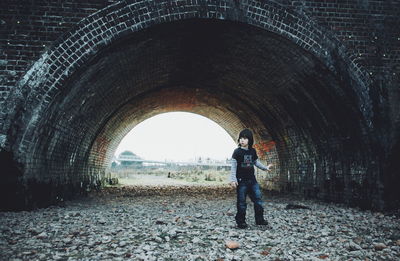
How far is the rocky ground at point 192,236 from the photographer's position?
4547 mm

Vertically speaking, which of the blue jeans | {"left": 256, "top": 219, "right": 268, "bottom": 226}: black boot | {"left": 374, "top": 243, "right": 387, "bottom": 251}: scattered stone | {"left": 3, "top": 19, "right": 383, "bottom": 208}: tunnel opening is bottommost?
{"left": 374, "top": 243, "right": 387, "bottom": 251}: scattered stone

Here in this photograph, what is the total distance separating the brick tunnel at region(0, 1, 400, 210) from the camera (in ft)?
24.2

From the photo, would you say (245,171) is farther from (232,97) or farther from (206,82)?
(232,97)

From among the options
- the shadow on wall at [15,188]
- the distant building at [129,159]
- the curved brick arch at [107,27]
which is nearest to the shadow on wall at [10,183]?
the shadow on wall at [15,188]

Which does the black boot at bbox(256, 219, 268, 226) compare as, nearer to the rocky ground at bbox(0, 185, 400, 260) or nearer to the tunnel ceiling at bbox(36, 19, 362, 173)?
the rocky ground at bbox(0, 185, 400, 260)

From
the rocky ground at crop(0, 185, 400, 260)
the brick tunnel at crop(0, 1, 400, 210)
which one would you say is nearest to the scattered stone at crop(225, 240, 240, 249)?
the rocky ground at crop(0, 185, 400, 260)

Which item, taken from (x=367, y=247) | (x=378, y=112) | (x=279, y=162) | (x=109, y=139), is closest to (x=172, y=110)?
(x=109, y=139)

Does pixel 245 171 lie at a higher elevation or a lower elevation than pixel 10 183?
higher

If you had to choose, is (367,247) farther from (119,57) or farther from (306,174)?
(306,174)

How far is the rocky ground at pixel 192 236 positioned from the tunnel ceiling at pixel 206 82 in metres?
2.26

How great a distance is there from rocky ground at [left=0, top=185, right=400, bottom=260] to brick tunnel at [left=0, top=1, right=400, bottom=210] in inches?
55.0

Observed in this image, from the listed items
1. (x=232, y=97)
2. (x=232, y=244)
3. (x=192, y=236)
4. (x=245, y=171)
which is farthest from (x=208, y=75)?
(x=232, y=244)

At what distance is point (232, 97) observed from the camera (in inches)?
540

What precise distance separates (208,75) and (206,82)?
0.94 m
